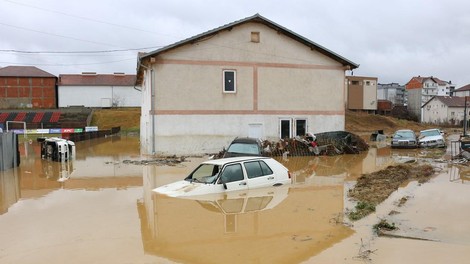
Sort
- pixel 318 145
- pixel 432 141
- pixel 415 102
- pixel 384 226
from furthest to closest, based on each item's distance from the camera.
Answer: pixel 415 102 → pixel 432 141 → pixel 318 145 → pixel 384 226

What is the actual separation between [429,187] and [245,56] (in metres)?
15.2

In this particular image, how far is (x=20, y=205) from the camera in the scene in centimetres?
1138

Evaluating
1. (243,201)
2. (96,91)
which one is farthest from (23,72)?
(243,201)

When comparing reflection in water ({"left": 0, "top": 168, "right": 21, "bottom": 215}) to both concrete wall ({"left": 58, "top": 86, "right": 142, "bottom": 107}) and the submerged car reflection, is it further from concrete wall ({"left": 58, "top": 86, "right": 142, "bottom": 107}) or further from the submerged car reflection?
concrete wall ({"left": 58, "top": 86, "right": 142, "bottom": 107})

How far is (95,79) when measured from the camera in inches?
2753

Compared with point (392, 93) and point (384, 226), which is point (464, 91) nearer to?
point (392, 93)

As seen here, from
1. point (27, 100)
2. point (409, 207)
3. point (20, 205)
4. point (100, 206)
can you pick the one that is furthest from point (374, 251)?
point (27, 100)

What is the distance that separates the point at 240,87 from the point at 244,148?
8.22m

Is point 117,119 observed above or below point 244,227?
above

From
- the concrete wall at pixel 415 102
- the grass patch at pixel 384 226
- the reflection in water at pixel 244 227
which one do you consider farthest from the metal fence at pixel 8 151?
the concrete wall at pixel 415 102

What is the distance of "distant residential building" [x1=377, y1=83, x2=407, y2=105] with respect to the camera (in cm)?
11436

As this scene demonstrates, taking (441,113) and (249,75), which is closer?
(249,75)

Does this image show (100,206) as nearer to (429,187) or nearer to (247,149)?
(247,149)

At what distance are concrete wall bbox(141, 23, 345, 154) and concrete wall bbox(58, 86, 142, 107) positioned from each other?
45024 mm
